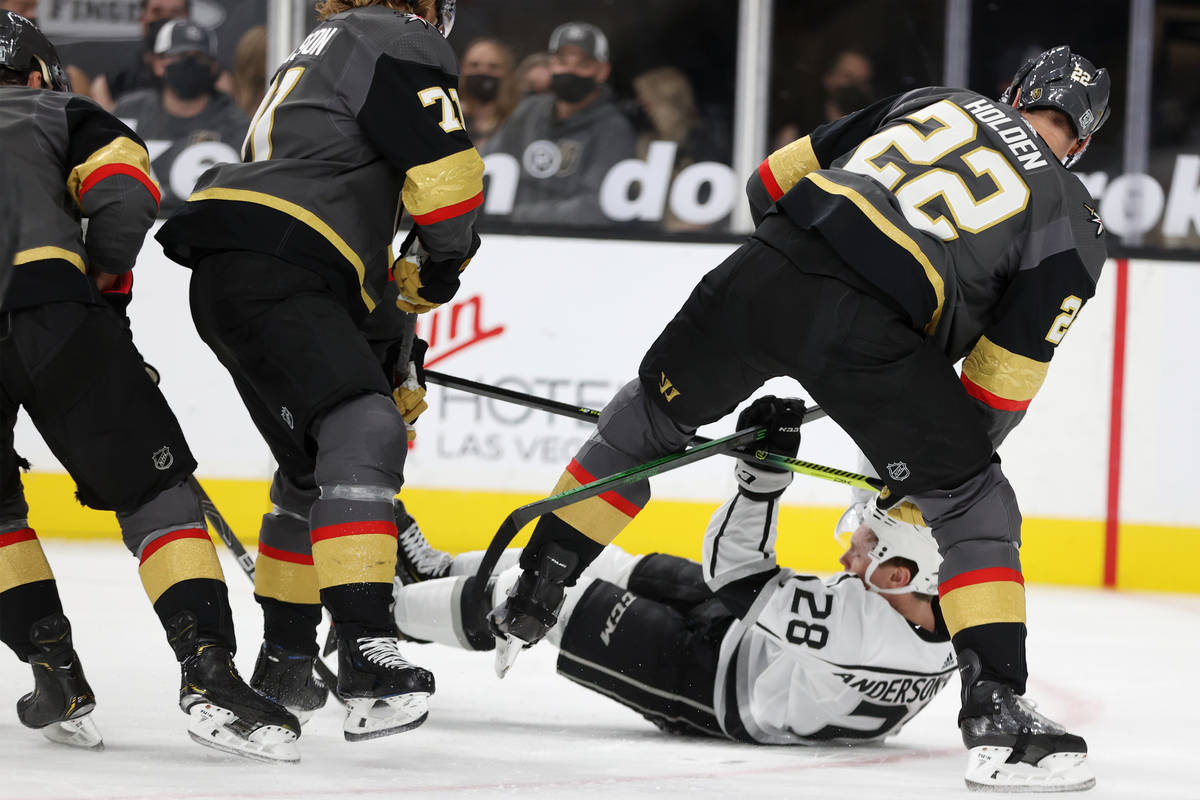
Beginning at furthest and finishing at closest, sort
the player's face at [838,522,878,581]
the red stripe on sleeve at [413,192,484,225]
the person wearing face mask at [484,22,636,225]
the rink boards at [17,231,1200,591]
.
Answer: the person wearing face mask at [484,22,636,225] < the rink boards at [17,231,1200,591] < the player's face at [838,522,878,581] < the red stripe on sleeve at [413,192,484,225]

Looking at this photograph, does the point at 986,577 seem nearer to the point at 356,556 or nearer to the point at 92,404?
the point at 356,556

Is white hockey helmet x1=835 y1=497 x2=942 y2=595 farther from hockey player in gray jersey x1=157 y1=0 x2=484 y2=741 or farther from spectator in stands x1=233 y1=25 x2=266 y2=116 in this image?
spectator in stands x1=233 y1=25 x2=266 y2=116

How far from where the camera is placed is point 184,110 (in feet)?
17.8

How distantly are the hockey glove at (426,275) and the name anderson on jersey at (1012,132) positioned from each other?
0.85 meters

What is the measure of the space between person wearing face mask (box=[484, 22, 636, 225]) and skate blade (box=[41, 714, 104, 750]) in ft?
10.5

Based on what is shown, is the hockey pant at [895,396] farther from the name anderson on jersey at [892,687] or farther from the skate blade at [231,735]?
the skate blade at [231,735]

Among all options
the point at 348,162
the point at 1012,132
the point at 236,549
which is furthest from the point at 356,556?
the point at 1012,132

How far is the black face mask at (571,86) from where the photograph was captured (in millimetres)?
5418

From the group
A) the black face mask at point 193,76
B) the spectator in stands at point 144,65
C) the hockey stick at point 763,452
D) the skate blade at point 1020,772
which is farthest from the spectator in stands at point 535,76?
the skate blade at point 1020,772

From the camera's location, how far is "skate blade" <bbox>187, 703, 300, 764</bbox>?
2.22 m

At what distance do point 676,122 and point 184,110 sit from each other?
1.75m

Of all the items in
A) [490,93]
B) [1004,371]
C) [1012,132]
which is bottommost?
[1004,371]

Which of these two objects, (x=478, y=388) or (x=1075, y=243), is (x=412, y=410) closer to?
(x=478, y=388)

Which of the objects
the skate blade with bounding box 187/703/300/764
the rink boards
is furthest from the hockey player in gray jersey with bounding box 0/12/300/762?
→ the rink boards
